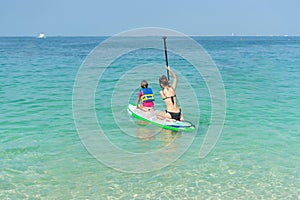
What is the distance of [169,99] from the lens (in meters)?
11.9

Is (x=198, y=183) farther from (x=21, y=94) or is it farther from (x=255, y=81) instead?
(x=255, y=81)

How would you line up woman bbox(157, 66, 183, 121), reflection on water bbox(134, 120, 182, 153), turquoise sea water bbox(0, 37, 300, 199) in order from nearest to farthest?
1. turquoise sea water bbox(0, 37, 300, 199)
2. reflection on water bbox(134, 120, 182, 153)
3. woman bbox(157, 66, 183, 121)

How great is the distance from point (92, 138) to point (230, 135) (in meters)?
4.80

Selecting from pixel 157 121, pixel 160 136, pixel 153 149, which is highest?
pixel 157 121


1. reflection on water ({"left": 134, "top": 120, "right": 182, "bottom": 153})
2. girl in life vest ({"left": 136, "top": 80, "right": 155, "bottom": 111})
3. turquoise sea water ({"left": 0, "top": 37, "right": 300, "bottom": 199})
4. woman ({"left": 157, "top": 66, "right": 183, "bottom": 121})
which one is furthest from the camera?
girl in life vest ({"left": 136, "top": 80, "right": 155, "bottom": 111})

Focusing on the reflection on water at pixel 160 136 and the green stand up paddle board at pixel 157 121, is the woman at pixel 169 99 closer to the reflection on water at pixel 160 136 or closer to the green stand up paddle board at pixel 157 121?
the green stand up paddle board at pixel 157 121

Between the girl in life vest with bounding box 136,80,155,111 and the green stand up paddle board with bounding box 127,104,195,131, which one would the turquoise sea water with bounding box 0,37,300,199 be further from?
the girl in life vest with bounding box 136,80,155,111

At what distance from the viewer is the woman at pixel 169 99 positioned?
38.7ft

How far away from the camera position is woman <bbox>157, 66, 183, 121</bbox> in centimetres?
1180

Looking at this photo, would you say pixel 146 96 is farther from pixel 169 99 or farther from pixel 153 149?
pixel 153 149

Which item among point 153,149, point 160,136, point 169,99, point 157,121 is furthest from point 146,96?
point 153,149

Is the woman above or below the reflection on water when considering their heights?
above

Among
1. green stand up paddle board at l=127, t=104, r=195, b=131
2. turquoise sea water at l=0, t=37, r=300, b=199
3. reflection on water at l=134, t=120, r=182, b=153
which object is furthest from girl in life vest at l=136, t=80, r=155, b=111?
turquoise sea water at l=0, t=37, r=300, b=199

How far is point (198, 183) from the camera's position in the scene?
8.10 metres
